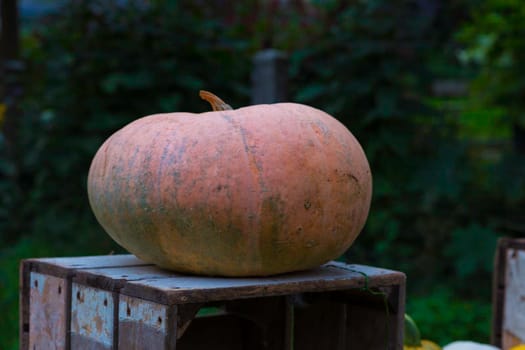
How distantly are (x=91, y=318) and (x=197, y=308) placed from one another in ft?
1.03

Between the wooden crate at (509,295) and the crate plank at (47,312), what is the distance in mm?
1499

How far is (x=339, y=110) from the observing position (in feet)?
15.3

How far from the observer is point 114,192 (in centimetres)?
177

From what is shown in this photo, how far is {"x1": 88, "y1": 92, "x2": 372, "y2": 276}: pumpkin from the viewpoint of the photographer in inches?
65.4

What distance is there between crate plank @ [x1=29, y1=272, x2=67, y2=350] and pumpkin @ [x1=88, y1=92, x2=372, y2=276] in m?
0.22

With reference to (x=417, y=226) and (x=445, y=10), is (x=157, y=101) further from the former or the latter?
(x=445, y=10)

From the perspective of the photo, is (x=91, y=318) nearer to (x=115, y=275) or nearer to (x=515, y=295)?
(x=115, y=275)

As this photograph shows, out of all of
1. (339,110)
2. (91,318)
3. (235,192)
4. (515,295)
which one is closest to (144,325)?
(91,318)

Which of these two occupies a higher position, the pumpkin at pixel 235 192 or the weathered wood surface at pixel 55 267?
the pumpkin at pixel 235 192

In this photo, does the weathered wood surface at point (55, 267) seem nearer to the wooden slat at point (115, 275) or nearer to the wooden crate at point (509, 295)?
the wooden slat at point (115, 275)

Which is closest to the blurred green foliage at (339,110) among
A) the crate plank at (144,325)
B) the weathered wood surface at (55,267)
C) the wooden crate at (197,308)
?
the wooden crate at (197,308)

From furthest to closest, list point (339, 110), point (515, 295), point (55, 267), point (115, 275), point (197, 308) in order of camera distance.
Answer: point (339, 110), point (515, 295), point (55, 267), point (115, 275), point (197, 308)

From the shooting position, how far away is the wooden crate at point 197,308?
158cm

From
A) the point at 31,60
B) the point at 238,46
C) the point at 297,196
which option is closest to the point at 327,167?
the point at 297,196
